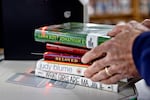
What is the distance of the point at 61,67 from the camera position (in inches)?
31.8

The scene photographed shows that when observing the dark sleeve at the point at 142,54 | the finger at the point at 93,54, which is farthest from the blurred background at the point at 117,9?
the dark sleeve at the point at 142,54

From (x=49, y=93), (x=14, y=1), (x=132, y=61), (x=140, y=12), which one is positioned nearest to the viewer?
(x=132, y=61)

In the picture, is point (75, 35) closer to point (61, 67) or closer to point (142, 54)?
point (61, 67)

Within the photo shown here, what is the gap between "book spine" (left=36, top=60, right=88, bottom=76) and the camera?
79 cm

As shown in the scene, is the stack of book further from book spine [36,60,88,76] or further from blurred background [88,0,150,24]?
blurred background [88,0,150,24]

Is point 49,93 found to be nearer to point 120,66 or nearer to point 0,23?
point 120,66

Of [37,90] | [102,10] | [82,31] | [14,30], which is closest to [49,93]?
[37,90]

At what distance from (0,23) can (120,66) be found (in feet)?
1.77

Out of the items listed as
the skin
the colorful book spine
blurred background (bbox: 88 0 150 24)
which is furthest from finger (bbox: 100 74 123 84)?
blurred background (bbox: 88 0 150 24)

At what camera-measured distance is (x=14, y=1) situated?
39.0 inches

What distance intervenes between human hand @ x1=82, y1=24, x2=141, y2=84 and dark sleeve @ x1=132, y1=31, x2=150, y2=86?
0.02 meters

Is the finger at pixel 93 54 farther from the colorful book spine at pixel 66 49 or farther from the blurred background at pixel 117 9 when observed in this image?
the blurred background at pixel 117 9

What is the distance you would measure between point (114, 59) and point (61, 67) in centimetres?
19

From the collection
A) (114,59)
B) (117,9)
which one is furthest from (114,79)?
(117,9)
